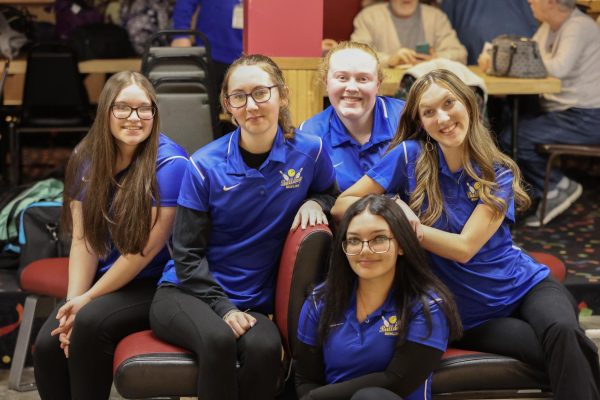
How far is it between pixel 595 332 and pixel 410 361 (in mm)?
1189

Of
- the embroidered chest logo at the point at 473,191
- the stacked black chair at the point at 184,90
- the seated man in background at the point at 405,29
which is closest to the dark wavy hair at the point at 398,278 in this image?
the embroidered chest logo at the point at 473,191

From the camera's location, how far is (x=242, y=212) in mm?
2957

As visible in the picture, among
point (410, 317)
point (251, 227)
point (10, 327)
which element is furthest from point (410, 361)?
point (10, 327)

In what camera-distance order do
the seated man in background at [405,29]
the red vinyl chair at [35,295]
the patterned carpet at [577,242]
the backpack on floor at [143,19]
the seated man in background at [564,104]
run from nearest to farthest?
the red vinyl chair at [35,295] < the patterned carpet at [577,242] < the seated man in background at [564,104] < the seated man in background at [405,29] < the backpack on floor at [143,19]

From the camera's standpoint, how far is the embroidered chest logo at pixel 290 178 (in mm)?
2982

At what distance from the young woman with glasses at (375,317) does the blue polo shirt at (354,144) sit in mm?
506

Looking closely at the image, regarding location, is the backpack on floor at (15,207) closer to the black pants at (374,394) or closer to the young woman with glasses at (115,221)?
the young woman with glasses at (115,221)

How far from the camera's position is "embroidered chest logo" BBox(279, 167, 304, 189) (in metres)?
2.98

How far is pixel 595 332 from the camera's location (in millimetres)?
3594

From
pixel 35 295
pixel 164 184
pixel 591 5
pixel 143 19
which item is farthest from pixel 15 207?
pixel 591 5

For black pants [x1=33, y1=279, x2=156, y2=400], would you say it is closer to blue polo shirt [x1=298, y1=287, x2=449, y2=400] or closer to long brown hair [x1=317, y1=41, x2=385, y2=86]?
blue polo shirt [x1=298, y1=287, x2=449, y2=400]

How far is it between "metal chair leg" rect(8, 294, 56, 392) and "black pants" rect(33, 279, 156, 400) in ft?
2.11

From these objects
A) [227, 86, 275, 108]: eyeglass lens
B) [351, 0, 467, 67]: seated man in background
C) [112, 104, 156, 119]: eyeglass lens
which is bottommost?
[351, 0, 467, 67]: seated man in background

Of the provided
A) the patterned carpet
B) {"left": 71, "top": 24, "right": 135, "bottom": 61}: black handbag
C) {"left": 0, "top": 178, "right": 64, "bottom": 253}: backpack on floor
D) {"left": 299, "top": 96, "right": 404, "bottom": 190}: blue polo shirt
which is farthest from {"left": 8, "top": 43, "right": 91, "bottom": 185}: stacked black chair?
{"left": 299, "top": 96, "right": 404, "bottom": 190}: blue polo shirt
